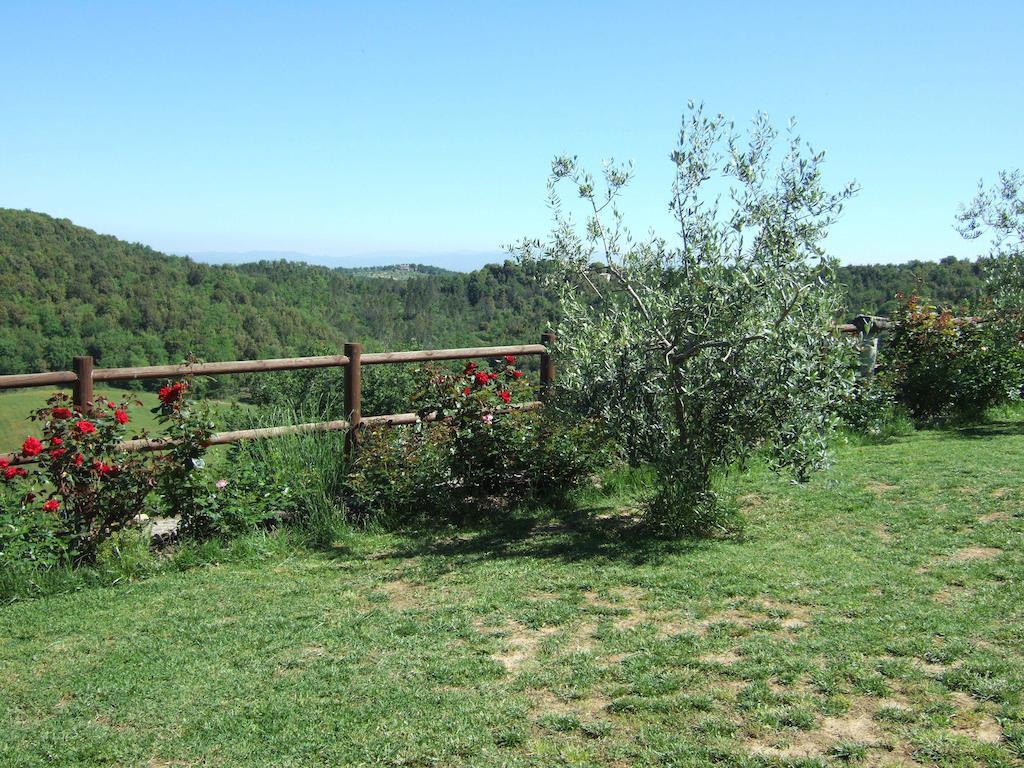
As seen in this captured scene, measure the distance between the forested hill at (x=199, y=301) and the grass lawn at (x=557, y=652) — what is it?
1498 cm

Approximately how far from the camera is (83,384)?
6508 mm

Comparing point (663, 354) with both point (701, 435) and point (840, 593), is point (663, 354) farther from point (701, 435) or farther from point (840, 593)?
point (840, 593)

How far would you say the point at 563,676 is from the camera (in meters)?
3.95

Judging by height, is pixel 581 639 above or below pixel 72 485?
below

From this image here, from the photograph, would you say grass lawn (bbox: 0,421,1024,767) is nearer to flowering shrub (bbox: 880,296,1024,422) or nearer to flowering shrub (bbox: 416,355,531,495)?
flowering shrub (bbox: 416,355,531,495)

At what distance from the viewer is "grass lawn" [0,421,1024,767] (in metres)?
3.37

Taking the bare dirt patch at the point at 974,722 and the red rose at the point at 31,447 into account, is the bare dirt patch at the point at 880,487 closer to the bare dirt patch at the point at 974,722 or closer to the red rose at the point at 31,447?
the bare dirt patch at the point at 974,722

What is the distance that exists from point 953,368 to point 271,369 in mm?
8483

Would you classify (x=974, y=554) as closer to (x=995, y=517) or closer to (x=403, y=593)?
(x=995, y=517)

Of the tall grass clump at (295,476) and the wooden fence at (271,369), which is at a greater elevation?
the wooden fence at (271,369)

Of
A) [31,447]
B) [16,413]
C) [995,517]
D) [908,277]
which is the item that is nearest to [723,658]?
[995,517]

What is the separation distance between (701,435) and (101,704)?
4058 millimetres

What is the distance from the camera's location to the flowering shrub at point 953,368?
11.3 meters

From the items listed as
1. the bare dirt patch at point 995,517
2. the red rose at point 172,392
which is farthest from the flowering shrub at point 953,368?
the red rose at point 172,392
